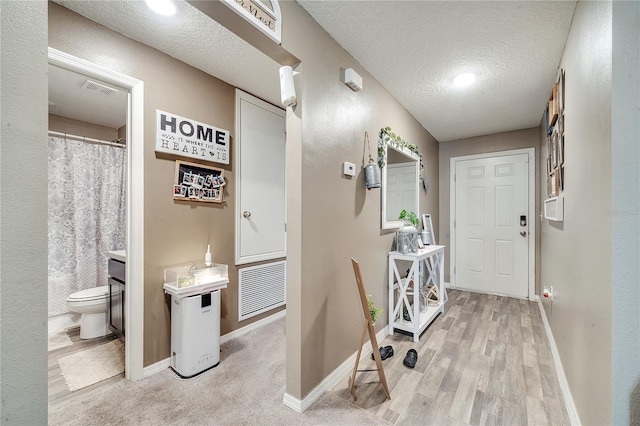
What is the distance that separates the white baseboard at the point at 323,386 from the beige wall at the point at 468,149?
282 cm

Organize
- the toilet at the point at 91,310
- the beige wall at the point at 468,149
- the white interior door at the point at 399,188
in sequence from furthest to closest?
the beige wall at the point at 468,149 → the white interior door at the point at 399,188 → the toilet at the point at 91,310

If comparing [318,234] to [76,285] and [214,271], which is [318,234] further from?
[76,285]

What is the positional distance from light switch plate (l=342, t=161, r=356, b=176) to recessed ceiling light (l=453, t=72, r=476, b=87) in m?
1.31

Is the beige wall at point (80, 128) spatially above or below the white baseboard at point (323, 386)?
above

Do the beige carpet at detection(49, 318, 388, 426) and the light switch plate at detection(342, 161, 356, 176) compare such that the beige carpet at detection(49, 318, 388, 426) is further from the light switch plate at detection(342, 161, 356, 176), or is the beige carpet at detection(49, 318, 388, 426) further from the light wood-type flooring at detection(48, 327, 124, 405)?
the light switch plate at detection(342, 161, 356, 176)

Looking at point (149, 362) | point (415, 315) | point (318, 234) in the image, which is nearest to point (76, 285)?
point (149, 362)

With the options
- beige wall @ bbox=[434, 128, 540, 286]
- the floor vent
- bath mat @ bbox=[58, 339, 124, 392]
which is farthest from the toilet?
beige wall @ bbox=[434, 128, 540, 286]

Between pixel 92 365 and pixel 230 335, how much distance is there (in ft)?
3.32

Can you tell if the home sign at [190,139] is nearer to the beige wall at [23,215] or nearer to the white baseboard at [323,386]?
the beige wall at [23,215]

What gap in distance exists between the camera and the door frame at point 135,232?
1.91m

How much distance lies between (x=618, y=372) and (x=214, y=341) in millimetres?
2200

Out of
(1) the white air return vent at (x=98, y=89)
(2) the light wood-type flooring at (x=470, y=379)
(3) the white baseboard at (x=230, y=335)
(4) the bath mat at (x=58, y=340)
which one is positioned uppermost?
(1) the white air return vent at (x=98, y=89)

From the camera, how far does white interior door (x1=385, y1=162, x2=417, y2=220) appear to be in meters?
2.74

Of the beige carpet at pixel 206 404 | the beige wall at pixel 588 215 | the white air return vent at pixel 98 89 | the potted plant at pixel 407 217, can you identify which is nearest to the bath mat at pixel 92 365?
the beige carpet at pixel 206 404
